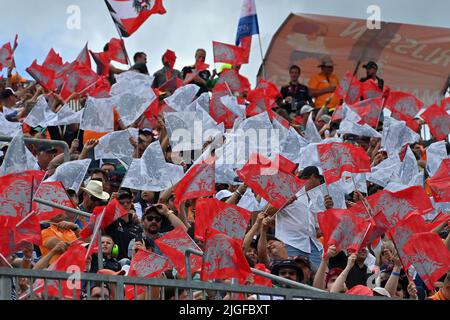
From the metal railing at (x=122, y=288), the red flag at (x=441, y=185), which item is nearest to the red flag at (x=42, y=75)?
the red flag at (x=441, y=185)

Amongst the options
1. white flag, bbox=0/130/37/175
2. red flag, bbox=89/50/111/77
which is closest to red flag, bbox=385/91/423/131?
red flag, bbox=89/50/111/77

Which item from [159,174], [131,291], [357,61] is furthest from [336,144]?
[357,61]

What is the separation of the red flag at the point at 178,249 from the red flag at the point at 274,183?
1.85m

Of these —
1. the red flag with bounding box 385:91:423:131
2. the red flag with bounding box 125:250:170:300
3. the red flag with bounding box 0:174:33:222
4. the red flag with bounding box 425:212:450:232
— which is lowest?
the red flag with bounding box 385:91:423:131

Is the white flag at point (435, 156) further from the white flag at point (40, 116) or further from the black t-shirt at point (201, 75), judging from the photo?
the black t-shirt at point (201, 75)

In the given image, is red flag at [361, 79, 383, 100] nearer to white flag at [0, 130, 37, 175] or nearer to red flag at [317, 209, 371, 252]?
red flag at [317, 209, 371, 252]

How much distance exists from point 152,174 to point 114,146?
155 centimetres

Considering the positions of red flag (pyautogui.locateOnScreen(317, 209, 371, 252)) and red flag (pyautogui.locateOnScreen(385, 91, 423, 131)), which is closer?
red flag (pyautogui.locateOnScreen(317, 209, 371, 252))

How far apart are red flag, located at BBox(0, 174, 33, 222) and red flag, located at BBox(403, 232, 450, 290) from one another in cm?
284

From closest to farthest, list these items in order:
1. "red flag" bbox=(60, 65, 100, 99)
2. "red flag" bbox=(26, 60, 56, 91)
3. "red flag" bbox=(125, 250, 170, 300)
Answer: "red flag" bbox=(125, 250, 170, 300) < "red flag" bbox=(60, 65, 100, 99) < "red flag" bbox=(26, 60, 56, 91)

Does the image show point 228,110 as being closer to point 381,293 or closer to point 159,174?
point 159,174

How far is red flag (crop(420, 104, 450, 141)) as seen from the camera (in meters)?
18.9

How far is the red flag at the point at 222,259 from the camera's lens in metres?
10.2
